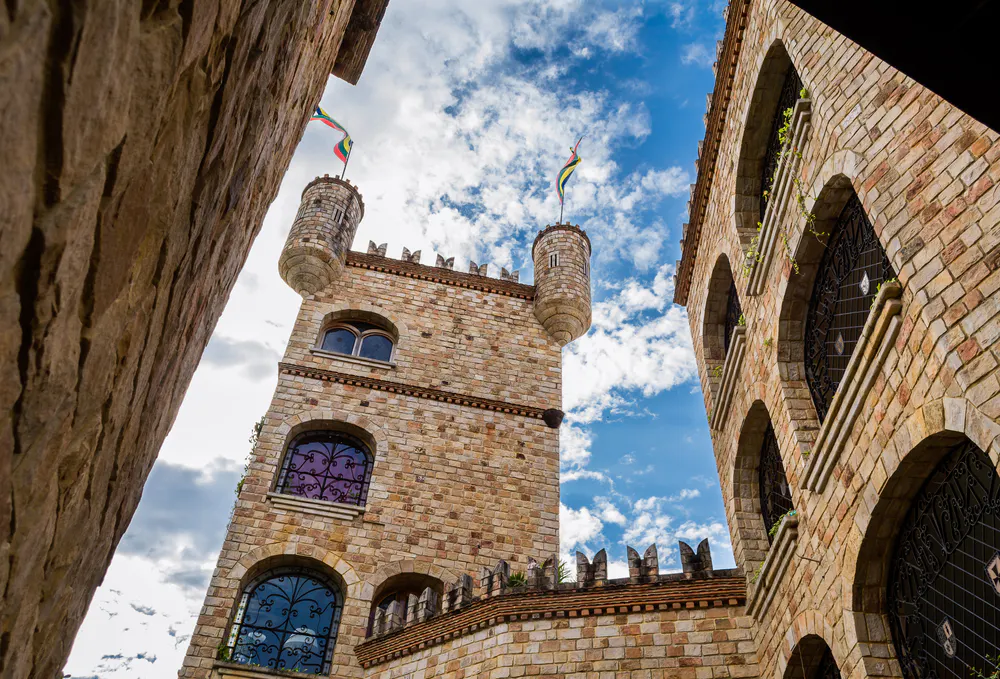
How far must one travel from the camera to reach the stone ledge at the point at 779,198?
6.66 meters

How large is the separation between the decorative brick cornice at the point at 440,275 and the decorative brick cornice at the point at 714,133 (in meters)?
6.33

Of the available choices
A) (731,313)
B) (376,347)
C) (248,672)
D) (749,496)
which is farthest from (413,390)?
(749,496)

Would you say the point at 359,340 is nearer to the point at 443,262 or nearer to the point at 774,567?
the point at 443,262

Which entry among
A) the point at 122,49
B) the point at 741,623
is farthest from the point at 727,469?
the point at 122,49

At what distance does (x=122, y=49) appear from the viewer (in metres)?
1.26

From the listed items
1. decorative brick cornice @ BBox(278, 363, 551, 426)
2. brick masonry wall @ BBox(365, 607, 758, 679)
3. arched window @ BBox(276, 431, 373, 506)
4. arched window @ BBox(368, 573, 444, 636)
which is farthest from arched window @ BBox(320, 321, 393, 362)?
brick masonry wall @ BBox(365, 607, 758, 679)

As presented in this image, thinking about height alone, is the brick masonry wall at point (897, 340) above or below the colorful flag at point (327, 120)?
below

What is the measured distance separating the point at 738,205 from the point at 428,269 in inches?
392

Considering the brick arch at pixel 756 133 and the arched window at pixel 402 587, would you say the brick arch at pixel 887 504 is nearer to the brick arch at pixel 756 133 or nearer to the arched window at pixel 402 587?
the brick arch at pixel 756 133

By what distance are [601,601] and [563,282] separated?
400 inches

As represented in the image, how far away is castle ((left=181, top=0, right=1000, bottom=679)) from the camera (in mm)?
4652

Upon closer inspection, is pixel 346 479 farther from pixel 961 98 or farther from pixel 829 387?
pixel 961 98

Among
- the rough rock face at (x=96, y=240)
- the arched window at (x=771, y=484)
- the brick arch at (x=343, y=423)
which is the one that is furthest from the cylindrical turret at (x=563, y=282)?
the rough rock face at (x=96, y=240)

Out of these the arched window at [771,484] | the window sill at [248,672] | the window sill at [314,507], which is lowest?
the window sill at [248,672]
